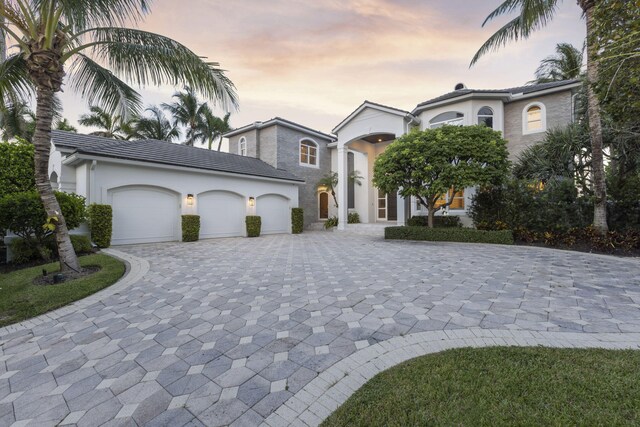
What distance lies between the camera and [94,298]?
15.2 feet

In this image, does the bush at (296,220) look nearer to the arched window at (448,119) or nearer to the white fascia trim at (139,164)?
the white fascia trim at (139,164)

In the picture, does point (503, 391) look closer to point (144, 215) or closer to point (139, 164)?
point (144, 215)

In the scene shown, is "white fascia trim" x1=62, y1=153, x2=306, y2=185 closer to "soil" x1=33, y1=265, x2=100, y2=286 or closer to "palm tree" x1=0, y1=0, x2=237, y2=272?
"palm tree" x1=0, y1=0, x2=237, y2=272

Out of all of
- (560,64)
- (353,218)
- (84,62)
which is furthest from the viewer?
(560,64)

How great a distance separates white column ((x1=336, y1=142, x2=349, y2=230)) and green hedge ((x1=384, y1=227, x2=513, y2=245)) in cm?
457

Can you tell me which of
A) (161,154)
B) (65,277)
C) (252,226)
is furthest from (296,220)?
(65,277)

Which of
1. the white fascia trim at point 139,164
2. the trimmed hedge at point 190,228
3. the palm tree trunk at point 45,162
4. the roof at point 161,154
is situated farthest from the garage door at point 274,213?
the palm tree trunk at point 45,162

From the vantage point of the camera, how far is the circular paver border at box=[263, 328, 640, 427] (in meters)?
2.02

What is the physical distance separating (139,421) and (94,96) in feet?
27.6

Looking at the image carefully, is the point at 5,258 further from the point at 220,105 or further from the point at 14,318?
the point at 220,105

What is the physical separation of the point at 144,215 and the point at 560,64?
2944 centimetres

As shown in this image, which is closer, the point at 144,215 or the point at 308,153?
the point at 144,215

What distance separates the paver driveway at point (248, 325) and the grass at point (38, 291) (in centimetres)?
64

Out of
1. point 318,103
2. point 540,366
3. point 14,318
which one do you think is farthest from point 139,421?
point 318,103
